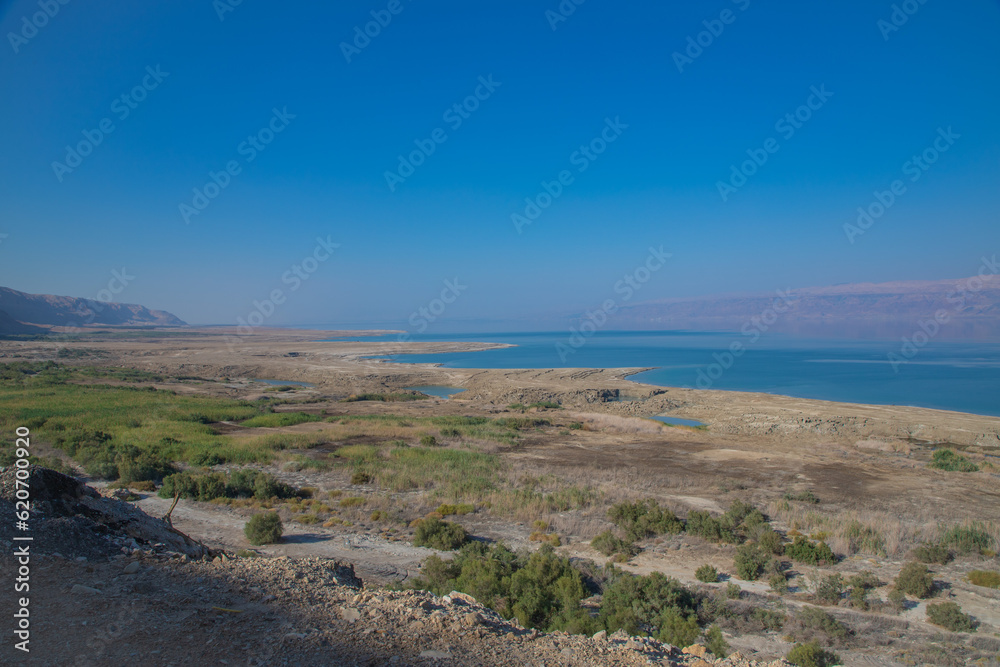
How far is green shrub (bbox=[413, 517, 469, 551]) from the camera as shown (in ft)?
35.6

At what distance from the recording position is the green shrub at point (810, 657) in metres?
6.36

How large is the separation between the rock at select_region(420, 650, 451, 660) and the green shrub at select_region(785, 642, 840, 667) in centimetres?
478

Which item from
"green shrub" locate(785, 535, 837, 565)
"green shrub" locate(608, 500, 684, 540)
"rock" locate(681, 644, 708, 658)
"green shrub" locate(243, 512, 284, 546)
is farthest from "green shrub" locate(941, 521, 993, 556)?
"green shrub" locate(243, 512, 284, 546)

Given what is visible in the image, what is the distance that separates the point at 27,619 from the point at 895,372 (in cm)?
8396

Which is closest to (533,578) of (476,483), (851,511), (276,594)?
(276,594)

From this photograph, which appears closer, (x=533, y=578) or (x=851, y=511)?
(x=533, y=578)

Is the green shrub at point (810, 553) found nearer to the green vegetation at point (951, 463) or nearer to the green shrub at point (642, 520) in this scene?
the green shrub at point (642, 520)

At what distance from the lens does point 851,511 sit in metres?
14.0

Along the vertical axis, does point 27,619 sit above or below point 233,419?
above

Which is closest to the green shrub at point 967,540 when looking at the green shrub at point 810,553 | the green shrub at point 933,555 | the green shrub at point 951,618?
the green shrub at point 933,555

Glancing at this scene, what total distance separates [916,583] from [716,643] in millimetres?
4772

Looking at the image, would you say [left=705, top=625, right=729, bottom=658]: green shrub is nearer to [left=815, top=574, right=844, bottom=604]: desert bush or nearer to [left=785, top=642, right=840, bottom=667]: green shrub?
[left=785, top=642, right=840, bottom=667]: green shrub

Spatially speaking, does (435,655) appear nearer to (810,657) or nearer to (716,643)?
(716,643)

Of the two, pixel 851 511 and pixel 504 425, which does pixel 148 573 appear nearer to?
pixel 851 511
